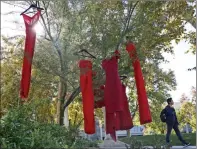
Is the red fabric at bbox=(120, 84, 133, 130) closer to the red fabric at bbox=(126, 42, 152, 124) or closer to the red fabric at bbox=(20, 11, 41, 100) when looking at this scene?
the red fabric at bbox=(126, 42, 152, 124)

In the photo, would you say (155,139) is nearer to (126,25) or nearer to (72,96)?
(72,96)

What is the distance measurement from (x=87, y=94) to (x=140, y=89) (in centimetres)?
43

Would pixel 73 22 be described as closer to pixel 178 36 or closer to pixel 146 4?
pixel 146 4

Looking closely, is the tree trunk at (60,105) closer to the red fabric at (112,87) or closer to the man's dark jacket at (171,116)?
the red fabric at (112,87)

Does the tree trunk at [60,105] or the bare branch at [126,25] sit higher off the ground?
the bare branch at [126,25]

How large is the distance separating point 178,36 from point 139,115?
864 millimetres

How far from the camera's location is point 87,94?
7.30 feet

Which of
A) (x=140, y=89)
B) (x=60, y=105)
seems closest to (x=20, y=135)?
(x=140, y=89)

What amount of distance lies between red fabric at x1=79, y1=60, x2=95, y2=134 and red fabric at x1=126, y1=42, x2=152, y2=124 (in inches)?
14.0

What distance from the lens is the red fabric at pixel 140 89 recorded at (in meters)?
2.21

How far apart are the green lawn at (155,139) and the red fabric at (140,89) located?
0.43 feet

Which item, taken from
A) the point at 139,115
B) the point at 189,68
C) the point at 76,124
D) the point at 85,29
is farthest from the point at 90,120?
the point at 189,68

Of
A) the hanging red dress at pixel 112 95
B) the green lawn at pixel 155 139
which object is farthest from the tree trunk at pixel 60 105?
the green lawn at pixel 155 139

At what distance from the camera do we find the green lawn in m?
2.08
